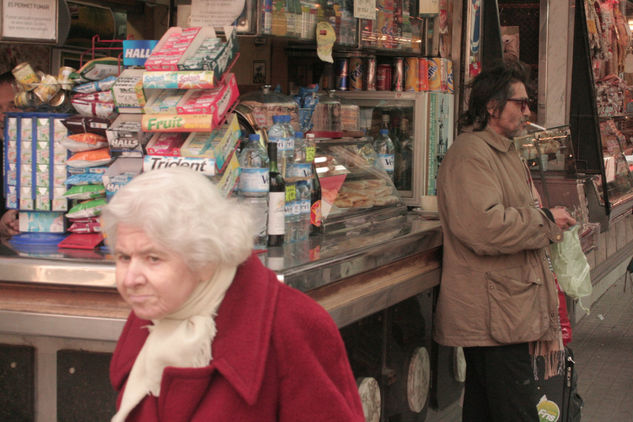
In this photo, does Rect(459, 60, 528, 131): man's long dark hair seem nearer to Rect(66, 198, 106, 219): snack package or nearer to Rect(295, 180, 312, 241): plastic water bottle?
Rect(295, 180, 312, 241): plastic water bottle

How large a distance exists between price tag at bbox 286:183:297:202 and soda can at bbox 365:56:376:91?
192cm

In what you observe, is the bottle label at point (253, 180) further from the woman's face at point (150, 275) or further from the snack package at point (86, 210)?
the woman's face at point (150, 275)

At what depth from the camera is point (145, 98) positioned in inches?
126

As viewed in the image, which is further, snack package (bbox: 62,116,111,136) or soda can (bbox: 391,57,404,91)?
soda can (bbox: 391,57,404,91)

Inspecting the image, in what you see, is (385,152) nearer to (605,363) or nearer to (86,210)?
(86,210)

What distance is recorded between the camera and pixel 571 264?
4.32m

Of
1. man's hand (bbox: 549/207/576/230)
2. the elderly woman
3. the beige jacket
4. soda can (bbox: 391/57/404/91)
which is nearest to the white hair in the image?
the elderly woman

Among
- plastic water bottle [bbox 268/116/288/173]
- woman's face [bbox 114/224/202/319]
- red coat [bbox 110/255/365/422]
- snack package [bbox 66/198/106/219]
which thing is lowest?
red coat [bbox 110/255/365/422]

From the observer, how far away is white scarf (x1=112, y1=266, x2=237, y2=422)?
1.98 meters

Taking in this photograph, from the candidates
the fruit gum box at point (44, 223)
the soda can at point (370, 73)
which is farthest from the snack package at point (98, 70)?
the soda can at point (370, 73)

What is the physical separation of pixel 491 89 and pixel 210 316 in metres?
2.41

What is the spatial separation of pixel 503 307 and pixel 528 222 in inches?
15.6

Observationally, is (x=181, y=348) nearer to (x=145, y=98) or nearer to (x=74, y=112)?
(x=145, y=98)

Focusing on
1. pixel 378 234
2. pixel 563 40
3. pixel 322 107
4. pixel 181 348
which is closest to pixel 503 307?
pixel 378 234
